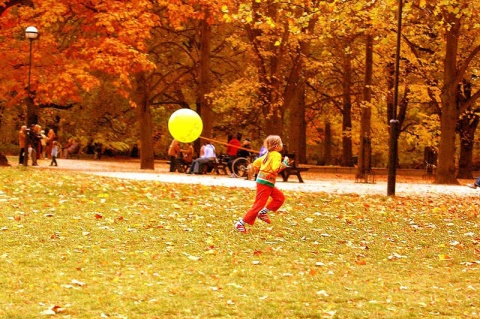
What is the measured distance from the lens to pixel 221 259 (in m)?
10.1

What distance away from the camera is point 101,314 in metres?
6.92

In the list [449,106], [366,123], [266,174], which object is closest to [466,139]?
[366,123]

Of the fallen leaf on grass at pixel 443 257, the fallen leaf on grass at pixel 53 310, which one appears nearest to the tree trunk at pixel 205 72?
the fallen leaf on grass at pixel 443 257

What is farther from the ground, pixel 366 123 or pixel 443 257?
pixel 366 123

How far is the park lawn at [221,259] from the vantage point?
7.50 m

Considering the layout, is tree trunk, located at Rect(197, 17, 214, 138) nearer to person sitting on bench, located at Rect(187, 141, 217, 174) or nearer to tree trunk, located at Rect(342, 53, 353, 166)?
person sitting on bench, located at Rect(187, 141, 217, 174)

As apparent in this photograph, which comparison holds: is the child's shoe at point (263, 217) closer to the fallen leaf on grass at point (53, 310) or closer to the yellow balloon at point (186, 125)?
the yellow balloon at point (186, 125)

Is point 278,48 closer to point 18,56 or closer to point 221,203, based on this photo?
point 18,56

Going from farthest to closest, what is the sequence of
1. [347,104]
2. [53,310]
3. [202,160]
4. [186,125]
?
[347,104]
[202,160]
[186,125]
[53,310]

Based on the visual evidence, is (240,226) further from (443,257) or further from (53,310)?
(53,310)

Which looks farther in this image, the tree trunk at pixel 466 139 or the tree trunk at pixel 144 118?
the tree trunk at pixel 466 139

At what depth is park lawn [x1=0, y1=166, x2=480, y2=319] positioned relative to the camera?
7.50 meters

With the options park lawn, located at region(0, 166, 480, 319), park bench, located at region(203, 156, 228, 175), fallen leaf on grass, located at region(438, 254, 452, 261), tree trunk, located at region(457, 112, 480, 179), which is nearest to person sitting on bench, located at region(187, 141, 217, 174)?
park bench, located at region(203, 156, 228, 175)

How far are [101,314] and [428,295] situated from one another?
3.40 m
